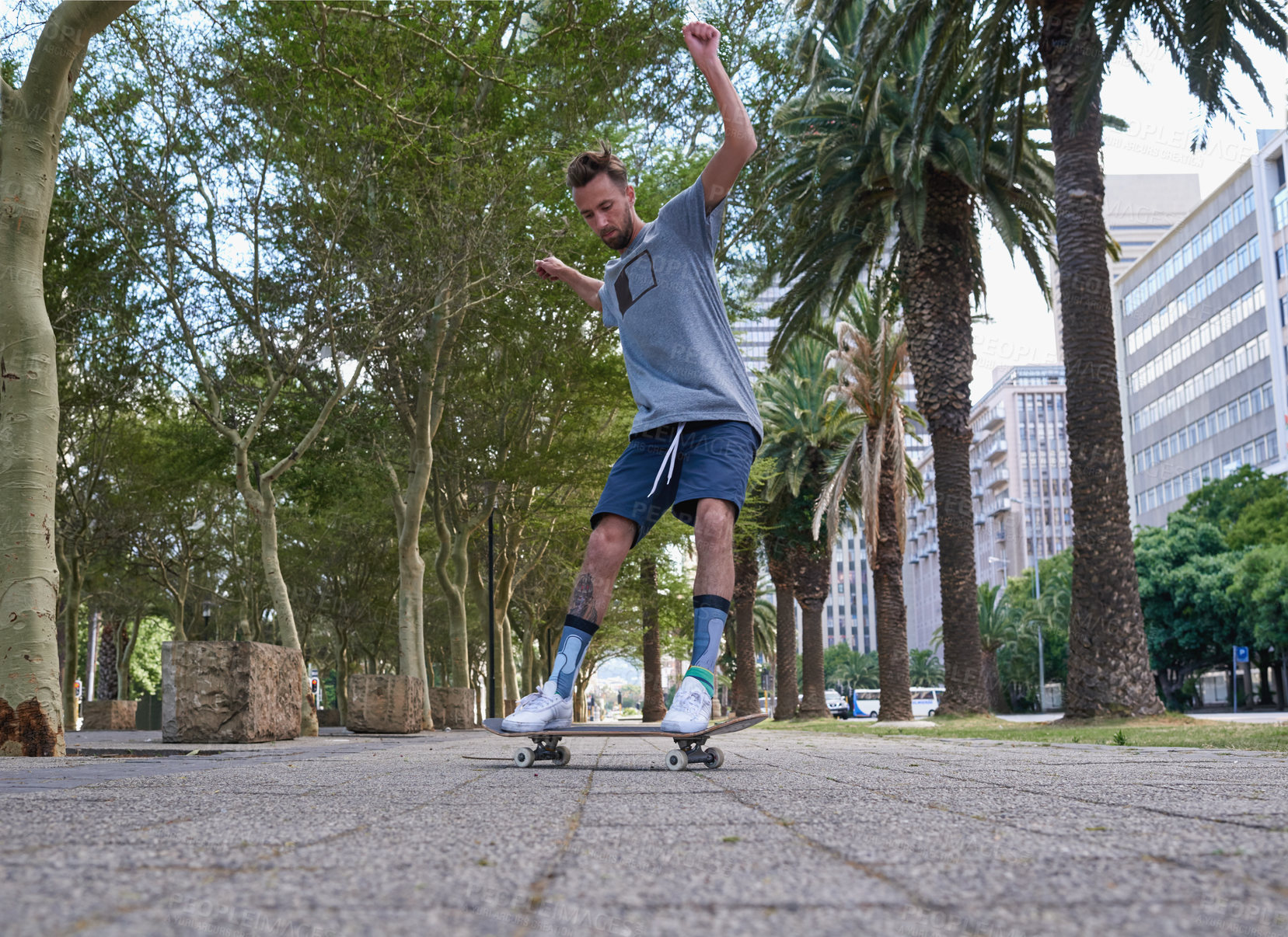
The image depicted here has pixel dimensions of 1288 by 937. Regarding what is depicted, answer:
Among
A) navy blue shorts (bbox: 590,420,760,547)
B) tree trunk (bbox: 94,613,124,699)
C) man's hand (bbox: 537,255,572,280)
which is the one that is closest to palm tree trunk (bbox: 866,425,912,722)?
man's hand (bbox: 537,255,572,280)

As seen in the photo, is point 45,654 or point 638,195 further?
point 638,195

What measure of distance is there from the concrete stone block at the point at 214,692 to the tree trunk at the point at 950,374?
1146 centimetres

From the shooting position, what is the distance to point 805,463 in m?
30.2

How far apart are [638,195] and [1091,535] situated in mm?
9010

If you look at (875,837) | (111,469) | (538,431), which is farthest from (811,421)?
(875,837)

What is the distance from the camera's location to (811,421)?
30.7 metres

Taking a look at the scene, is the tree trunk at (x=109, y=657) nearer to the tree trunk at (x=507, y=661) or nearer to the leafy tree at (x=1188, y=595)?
the tree trunk at (x=507, y=661)

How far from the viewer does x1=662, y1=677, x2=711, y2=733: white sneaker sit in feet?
13.5

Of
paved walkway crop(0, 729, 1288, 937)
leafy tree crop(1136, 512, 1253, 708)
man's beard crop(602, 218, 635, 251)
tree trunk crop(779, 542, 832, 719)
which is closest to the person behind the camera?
paved walkway crop(0, 729, 1288, 937)

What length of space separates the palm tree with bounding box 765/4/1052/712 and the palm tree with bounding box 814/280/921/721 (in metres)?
3.04

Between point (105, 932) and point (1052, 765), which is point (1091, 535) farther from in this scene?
point (105, 932)

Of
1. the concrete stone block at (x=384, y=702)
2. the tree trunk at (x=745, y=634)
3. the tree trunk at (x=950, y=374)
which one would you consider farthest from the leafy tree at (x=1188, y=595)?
the concrete stone block at (x=384, y=702)

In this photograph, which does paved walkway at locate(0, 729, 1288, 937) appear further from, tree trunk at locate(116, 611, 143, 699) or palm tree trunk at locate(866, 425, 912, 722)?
tree trunk at locate(116, 611, 143, 699)

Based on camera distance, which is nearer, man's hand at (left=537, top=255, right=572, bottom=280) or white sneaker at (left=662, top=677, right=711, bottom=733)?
white sneaker at (left=662, top=677, right=711, bottom=733)
